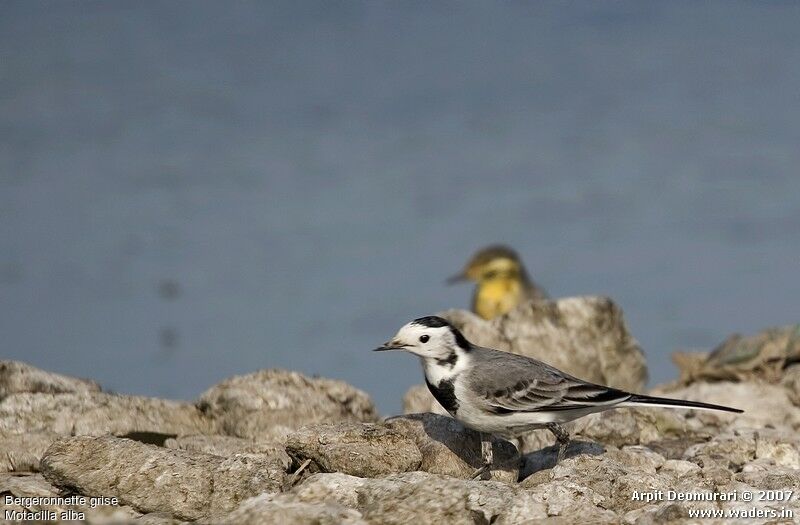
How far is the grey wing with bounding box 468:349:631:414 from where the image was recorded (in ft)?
32.9

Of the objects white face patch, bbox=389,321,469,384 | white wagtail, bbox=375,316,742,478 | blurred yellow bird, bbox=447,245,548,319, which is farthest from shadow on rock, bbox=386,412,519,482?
blurred yellow bird, bbox=447,245,548,319

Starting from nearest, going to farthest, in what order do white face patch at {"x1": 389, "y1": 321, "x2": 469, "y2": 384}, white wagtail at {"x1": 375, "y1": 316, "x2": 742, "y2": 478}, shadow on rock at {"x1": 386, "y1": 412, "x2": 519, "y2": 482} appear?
white wagtail at {"x1": 375, "y1": 316, "x2": 742, "y2": 478} < shadow on rock at {"x1": 386, "y1": 412, "x2": 519, "y2": 482} < white face patch at {"x1": 389, "y1": 321, "x2": 469, "y2": 384}

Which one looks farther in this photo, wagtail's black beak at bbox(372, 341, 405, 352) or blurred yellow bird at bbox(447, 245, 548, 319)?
blurred yellow bird at bbox(447, 245, 548, 319)

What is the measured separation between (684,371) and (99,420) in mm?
7117

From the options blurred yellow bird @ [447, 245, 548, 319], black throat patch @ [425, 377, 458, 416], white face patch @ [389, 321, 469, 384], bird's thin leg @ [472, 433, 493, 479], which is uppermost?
blurred yellow bird @ [447, 245, 548, 319]

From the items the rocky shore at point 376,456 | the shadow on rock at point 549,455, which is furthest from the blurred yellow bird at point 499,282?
the shadow on rock at point 549,455

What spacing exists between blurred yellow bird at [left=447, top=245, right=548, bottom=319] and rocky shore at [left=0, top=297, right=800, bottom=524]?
289 inches

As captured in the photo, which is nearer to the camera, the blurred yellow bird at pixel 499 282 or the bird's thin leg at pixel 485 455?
the bird's thin leg at pixel 485 455

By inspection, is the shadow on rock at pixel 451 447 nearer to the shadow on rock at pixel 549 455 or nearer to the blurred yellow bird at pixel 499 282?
the shadow on rock at pixel 549 455

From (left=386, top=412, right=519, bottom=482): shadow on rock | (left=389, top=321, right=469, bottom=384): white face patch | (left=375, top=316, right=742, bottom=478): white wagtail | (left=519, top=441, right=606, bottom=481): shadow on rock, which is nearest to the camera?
(left=375, top=316, right=742, bottom=478): white wagtail

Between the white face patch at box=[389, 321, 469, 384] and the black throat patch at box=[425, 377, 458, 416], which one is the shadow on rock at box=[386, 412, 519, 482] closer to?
the black throat patch at box=[425, 377, 458, 416]

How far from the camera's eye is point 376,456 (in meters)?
9.71

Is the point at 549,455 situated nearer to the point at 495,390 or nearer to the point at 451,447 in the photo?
the point at 451,447

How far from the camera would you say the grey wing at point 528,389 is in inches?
394
